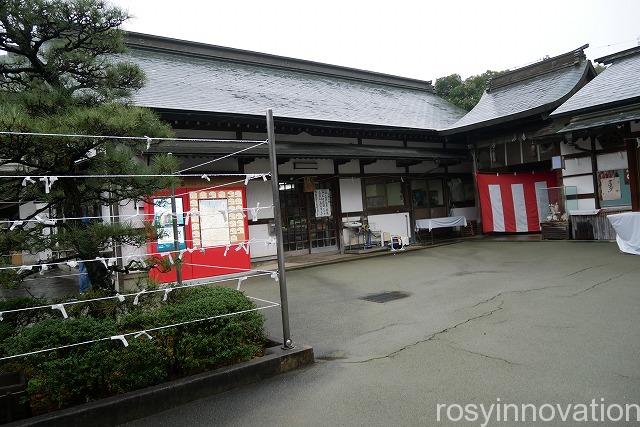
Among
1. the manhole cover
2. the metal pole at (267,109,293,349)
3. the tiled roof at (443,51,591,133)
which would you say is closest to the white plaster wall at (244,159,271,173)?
the manhole cover

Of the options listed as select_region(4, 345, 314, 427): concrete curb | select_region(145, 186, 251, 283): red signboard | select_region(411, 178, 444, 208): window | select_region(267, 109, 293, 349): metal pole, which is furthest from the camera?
select_region(411, 178, 444, 208): window

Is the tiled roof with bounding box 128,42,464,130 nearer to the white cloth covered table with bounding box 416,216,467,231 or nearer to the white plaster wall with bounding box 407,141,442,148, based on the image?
the white plaster wall with bounding box 407,141,442,148

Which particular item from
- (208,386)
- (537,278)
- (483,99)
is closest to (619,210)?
(537,278)

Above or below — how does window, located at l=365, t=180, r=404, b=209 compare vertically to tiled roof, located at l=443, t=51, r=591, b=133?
below

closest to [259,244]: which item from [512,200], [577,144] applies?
[512,200]

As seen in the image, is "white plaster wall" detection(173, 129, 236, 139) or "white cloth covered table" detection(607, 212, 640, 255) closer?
"white cloth covered table" detection(607, 212, 640, 255)

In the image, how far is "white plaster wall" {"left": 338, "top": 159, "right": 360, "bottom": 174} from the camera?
43.2 ft

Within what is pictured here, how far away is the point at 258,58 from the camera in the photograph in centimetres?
1553

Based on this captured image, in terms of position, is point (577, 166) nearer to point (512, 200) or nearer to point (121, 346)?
point (512, 200)

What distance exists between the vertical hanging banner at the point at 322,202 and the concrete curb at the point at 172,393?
871 cm

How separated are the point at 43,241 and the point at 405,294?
527 centimetres

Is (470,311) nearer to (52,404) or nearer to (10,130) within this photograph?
(52,404)

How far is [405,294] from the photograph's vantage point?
7035mm

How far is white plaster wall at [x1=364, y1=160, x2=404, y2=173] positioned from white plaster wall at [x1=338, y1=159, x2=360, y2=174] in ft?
1.18
